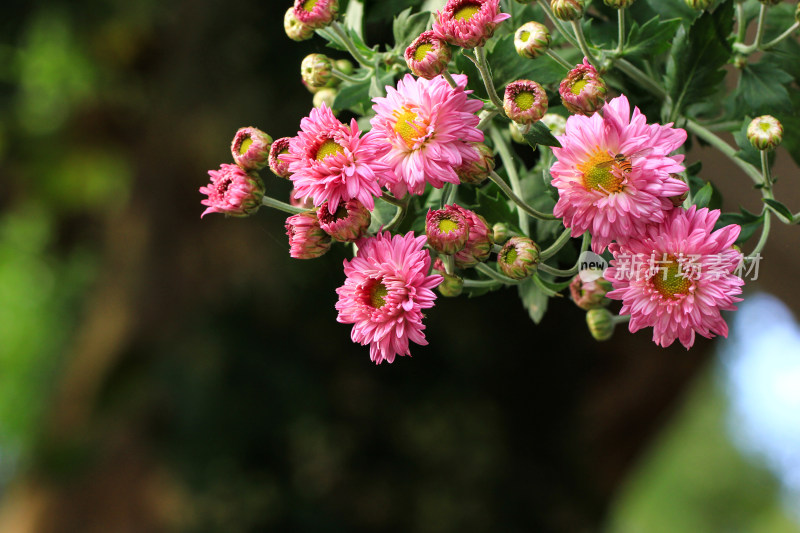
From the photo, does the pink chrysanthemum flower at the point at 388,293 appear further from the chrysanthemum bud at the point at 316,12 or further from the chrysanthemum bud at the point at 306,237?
the chrysanthemum bud at the point at 316,12

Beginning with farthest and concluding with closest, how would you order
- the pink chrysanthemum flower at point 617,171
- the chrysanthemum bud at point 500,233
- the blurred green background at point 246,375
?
the blurred green background at point 246,375, the chrysanthemum bud at point 500,233, the pink chrysanthemum flower at point 617,171

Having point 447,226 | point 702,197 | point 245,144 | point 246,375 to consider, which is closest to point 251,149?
point 245,144

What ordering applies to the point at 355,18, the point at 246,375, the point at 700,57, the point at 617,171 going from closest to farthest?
1. the point at 617,171
2. the point at 700,57
3. the point at 355,18
4. the point at 246,375

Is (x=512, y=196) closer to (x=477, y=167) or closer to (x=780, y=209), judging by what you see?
(x=477, y=167)

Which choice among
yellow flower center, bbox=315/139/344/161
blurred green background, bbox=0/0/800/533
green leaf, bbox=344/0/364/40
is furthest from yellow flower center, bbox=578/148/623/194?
blurred green background, bbox=0/0/800/533

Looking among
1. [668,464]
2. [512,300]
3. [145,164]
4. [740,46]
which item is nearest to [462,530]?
[512,300]

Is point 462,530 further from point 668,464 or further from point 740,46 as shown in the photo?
point 668,464

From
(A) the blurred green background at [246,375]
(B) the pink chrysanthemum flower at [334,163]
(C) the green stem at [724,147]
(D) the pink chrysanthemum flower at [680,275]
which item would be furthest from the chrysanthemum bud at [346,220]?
(A) the blurred green background at [246,375]
